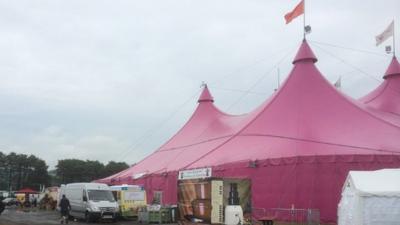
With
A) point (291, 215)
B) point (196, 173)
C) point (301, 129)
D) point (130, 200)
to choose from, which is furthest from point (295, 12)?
point (130, 200)

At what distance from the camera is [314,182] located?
17.5m

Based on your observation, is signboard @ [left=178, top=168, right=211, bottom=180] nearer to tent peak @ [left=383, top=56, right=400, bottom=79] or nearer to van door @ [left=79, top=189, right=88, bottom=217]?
van door @ [left=79, top=189, right=88, bottom=217]

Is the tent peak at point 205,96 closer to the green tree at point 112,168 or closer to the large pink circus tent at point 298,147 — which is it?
the large pink circus tent at point 298,147

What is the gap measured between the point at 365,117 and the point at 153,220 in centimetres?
960

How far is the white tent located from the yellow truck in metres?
12.0

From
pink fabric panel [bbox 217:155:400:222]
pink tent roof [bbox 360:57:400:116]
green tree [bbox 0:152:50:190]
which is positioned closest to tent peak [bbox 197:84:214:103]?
pink tent roof [bbox 360:57:400:116]

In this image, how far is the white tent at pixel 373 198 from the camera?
1165cm

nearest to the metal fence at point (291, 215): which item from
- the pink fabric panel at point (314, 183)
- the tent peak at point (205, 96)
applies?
the pink fabric panel at point (314, 183)

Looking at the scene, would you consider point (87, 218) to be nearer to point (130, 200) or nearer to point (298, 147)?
point (130, 200)

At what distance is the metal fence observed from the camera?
1678 cm

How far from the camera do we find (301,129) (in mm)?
20062

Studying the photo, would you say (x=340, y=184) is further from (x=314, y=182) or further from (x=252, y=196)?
(x=252, y=196)

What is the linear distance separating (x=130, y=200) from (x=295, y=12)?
11.7 m

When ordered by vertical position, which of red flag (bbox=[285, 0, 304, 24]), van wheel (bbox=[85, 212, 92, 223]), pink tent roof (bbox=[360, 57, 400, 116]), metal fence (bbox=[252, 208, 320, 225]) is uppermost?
red flag (bbox=[285, 0, 304, 24])
